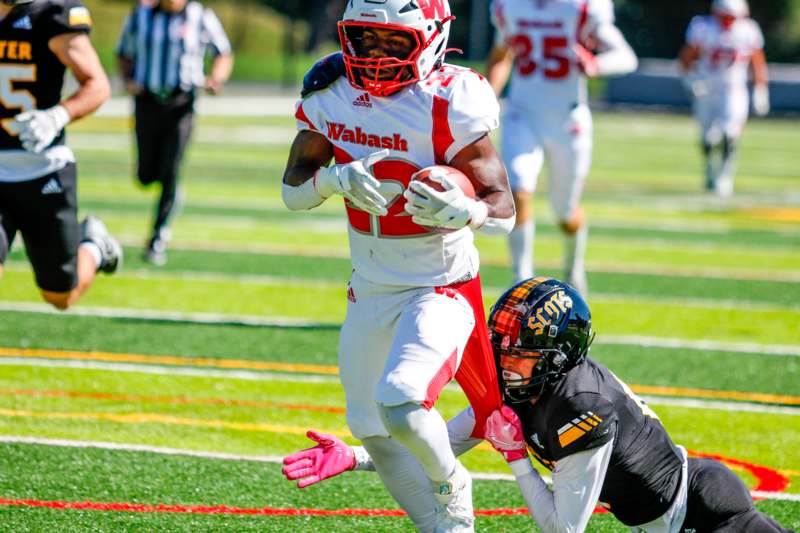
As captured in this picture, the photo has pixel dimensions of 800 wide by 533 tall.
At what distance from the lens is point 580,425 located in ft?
11.9

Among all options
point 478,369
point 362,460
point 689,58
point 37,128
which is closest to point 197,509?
point 362,460

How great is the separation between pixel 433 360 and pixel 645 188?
13191 millimetres

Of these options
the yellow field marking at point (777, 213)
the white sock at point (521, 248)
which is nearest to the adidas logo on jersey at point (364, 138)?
the white sock at point (521, 248)

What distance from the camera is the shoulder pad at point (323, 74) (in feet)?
13.2

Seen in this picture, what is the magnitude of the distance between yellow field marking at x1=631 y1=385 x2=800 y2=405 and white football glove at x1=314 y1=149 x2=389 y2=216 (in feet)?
9.65

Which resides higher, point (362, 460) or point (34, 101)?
point (34, 101)

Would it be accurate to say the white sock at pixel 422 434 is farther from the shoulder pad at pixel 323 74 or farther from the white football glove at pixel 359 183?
the shoulder pad at pixel 323 74

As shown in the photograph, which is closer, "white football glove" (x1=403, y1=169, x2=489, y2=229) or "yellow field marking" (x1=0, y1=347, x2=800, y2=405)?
"white football glove" (x1=403, y1=169, x2=489, y2=229)

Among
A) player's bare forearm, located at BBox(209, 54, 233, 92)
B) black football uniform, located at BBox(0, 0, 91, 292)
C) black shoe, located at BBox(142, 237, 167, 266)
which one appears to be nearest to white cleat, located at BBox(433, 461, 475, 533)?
black football uniform, located at BBox(0, 0, 91, 292)

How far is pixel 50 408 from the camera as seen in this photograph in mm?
5727

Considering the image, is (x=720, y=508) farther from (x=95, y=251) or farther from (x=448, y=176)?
(x=95, y=251)

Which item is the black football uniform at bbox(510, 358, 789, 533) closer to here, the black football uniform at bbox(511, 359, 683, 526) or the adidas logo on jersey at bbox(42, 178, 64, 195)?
the black football uniform at bbox(511, 359, 683, 526)

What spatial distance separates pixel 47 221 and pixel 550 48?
3.63 m

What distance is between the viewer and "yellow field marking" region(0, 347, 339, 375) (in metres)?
6.64
